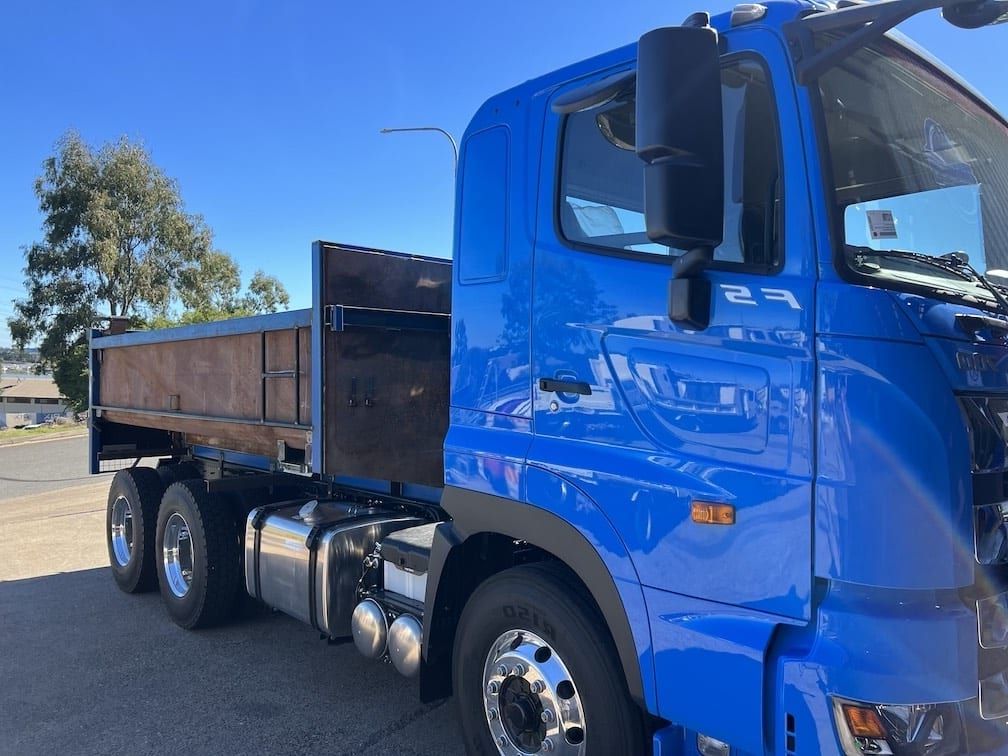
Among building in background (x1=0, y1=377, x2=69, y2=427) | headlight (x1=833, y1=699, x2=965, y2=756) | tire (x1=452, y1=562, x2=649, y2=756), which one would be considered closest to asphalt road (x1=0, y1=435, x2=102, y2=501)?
tire (x1=452, y1=562, x2=649, y2=756)

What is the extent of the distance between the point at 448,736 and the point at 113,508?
4.50 meters

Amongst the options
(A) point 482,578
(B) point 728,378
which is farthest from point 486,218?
(A) point 482,578

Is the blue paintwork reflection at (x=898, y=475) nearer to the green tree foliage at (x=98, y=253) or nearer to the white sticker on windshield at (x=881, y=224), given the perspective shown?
the white sticker on windshield at (x=881, y=224)

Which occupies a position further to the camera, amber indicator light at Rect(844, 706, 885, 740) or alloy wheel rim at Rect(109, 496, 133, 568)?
alloy wheel rim at Rect(109, 496, 133, 568)

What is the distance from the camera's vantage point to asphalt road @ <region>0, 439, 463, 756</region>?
3895mm

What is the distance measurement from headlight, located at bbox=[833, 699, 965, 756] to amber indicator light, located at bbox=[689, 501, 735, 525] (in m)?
0.53

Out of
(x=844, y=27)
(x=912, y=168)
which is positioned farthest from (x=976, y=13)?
(x=912, y=168)

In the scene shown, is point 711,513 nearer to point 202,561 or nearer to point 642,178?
point 642,178

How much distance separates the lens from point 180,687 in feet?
15.0

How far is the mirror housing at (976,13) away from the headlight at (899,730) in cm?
186

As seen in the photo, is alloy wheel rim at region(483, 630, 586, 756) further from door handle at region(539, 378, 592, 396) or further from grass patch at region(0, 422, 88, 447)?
grass patch at region(0, 422, 88, 447)

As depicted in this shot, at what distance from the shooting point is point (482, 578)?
328 cm

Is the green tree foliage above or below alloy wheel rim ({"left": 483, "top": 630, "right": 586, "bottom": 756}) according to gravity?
above

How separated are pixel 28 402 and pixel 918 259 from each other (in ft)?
280
